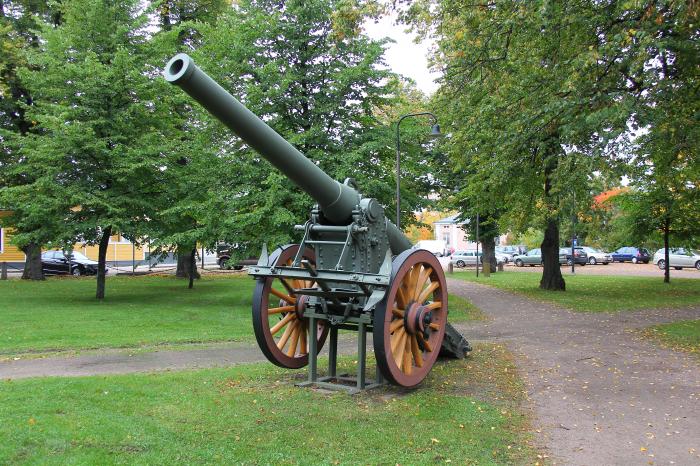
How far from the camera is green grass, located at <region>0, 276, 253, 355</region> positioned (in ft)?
37.9

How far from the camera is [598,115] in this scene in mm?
10328

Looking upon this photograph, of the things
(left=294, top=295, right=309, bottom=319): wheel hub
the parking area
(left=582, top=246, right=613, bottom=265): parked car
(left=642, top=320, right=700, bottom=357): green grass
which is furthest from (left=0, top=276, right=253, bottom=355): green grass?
(left=582, top=246, right=613, bottom=265): parked car

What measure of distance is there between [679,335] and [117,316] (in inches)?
495

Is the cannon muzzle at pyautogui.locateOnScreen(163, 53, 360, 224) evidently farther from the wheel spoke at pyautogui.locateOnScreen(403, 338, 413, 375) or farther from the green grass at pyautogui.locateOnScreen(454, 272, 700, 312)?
the green grass at pyautogui.locateOnScreen(454, 272, 700, 312)

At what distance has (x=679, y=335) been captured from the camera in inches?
474

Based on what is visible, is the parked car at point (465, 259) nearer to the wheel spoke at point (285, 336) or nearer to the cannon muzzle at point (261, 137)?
the wheel spoke at point (285, 336)

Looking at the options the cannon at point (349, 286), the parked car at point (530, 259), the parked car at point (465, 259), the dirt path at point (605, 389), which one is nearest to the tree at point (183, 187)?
the dirt path at point (605, 389)

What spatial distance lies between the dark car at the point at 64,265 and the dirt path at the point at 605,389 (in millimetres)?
26797

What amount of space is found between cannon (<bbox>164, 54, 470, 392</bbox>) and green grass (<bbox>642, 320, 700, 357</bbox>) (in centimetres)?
568

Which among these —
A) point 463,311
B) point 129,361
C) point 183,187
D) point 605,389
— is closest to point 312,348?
point 129,361

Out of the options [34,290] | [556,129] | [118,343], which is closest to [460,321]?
[556,129]

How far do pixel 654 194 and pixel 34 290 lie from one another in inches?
938

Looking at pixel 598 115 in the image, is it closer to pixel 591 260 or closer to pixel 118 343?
pixel 118 343

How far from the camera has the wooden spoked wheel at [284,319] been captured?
7484mm
